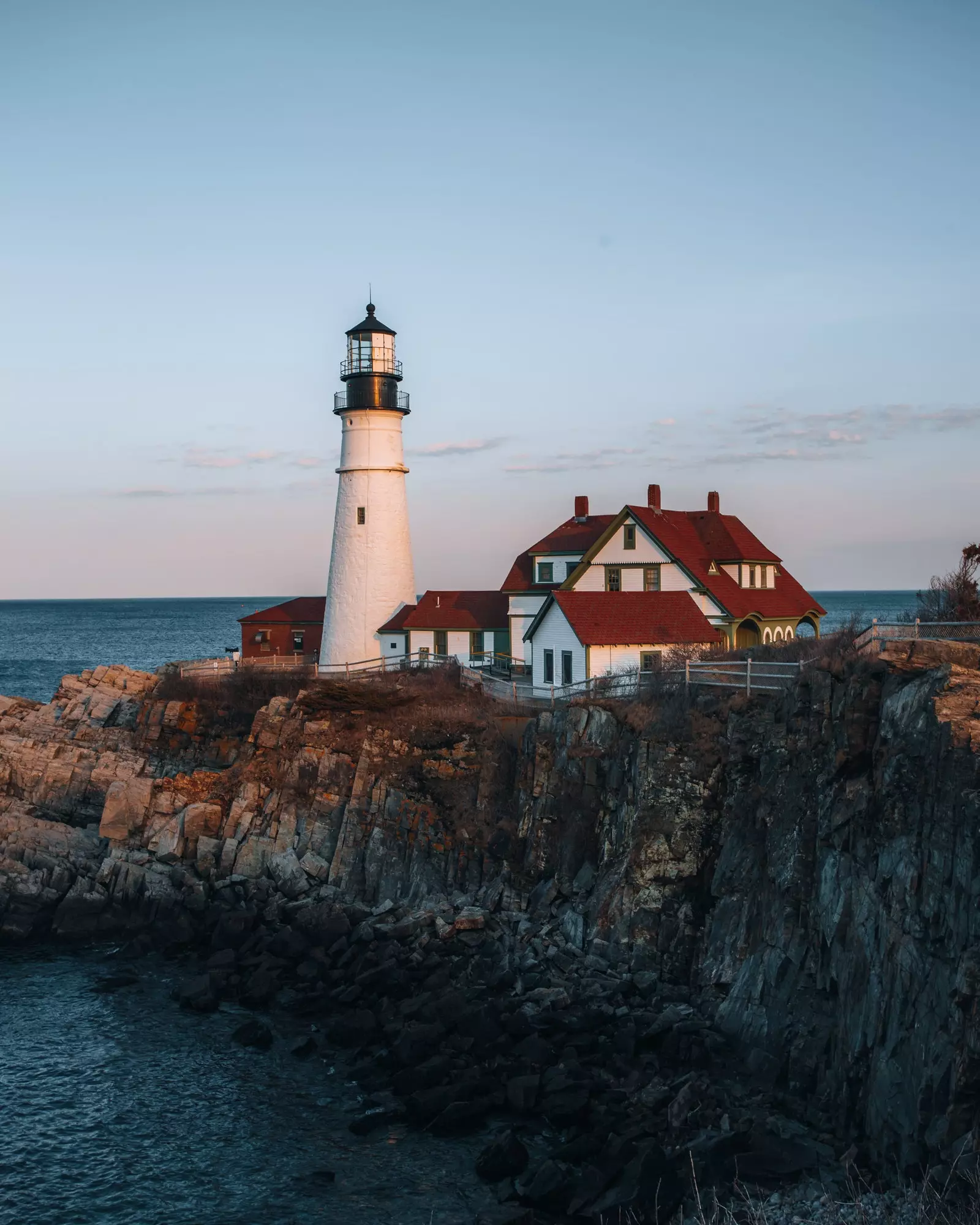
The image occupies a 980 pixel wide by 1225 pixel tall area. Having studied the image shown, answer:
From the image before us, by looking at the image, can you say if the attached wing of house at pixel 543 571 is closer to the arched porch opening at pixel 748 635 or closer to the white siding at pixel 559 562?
the white siding at pixel 559 562

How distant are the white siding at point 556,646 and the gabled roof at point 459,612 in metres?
5.43

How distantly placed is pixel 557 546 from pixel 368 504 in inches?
294

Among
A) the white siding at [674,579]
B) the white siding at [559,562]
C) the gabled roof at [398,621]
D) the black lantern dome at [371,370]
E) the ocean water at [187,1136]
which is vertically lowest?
the ocean water at [187,1136]

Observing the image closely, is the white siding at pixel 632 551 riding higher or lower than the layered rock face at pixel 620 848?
higher

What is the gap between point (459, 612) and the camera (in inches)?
1741

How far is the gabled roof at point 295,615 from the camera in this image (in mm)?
49406

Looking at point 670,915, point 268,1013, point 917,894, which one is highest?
point 917,894

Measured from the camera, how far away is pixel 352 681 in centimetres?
3978

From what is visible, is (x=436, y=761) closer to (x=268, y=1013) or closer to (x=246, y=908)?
(x=246, y=908)

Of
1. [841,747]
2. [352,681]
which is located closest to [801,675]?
[841,747]

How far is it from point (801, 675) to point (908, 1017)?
7.66 metres

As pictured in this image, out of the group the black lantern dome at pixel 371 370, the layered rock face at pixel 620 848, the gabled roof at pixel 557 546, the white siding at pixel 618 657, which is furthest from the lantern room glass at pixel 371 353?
the white siding at pixel 618 657

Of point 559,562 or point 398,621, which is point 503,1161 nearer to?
point 559,562

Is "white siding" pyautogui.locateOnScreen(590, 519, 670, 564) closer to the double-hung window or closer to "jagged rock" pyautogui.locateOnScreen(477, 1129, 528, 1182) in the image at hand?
the double-hung window
